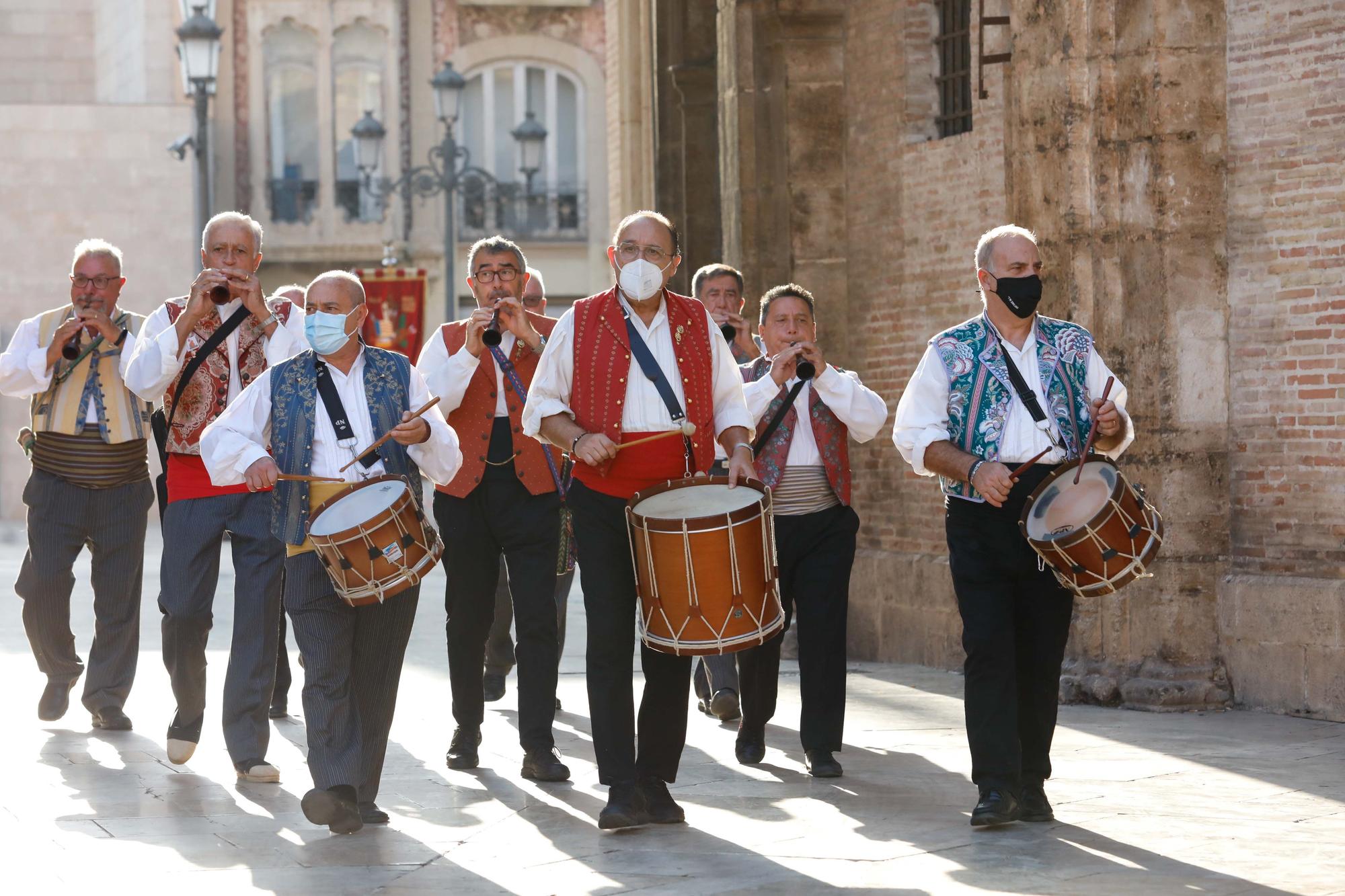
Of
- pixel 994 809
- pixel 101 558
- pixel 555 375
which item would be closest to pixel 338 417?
pixel 555 375

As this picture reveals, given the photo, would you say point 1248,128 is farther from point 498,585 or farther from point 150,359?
point 150,359

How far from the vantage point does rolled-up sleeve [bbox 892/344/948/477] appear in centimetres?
697

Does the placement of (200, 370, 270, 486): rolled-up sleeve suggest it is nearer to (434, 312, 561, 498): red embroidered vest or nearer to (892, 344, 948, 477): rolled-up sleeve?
(434, 312, 561, 498): red embroidered vest

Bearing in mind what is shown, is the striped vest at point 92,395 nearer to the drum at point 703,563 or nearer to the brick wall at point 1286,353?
the drum at point 703,563

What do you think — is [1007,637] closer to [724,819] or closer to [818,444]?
[724,819]

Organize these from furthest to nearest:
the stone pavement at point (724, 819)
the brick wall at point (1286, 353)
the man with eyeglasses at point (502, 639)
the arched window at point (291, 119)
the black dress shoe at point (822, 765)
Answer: the arched window at point (291, 119)
the man with eyeglasses at point (502, 639)
the brick wall at point (1286, 353)
the black dress shoe at point (822, 765)
the stone pavement at point (724, 819)

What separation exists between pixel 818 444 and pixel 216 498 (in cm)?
240

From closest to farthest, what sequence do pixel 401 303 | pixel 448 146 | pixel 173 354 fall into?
pixel 173 354
pixel 448 146
pixel 401 303

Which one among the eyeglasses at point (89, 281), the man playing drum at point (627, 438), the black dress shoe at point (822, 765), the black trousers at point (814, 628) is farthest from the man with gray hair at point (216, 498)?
the black dress shoe at point (822, 765)

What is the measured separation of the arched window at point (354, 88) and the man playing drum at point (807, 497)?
3174cm

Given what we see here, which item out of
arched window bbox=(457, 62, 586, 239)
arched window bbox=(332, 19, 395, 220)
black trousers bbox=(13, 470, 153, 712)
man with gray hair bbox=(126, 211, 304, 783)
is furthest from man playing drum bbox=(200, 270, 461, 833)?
arched window bbox=(457, 62, 586, 239)

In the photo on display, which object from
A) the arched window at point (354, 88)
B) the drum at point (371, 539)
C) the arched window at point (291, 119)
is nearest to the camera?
the drum at point (371, 539)

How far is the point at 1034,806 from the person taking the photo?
698cm

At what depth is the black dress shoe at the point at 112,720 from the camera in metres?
9.45
